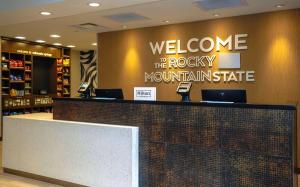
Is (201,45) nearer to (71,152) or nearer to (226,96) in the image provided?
(226,96)

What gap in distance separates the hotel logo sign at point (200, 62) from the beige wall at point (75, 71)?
4.72 m

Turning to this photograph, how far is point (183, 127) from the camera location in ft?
12.1

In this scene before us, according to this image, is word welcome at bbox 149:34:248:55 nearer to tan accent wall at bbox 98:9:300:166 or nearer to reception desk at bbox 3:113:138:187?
tan accent wall at bbox 98:9:300:166

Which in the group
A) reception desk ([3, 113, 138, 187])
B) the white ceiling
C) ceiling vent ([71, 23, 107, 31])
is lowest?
reception desk ([3, 113, 138, 187])

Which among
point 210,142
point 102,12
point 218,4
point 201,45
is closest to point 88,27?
point 102,12

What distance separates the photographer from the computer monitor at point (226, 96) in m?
3.67

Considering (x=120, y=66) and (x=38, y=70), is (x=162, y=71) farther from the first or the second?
(x=38, y=70)

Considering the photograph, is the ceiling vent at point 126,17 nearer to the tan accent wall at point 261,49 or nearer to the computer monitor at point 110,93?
the tan accent wall at point 261,49

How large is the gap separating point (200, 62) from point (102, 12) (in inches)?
82.3

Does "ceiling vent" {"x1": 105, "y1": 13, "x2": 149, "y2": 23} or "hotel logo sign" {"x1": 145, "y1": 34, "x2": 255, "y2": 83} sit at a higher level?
"ceiling vent" {"x1": 105, "y1": 13, "x2": 149, "y2": 23}

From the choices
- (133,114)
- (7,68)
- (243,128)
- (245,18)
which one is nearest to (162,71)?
(245,18)

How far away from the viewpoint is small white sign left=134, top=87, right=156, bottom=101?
13.4 feet

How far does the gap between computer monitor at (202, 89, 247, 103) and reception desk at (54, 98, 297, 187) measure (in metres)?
0.35

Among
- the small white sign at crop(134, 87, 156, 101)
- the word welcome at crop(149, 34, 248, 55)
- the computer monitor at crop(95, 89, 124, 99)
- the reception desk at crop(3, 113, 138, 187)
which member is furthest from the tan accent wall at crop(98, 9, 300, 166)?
the reception desk at crop(3, 113, 138, 187)
